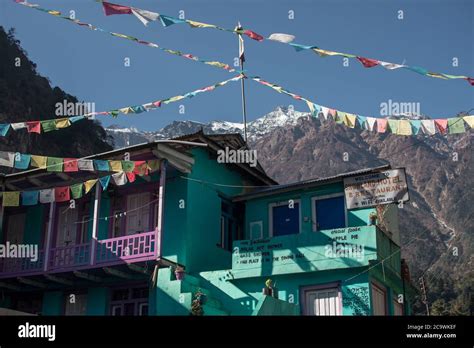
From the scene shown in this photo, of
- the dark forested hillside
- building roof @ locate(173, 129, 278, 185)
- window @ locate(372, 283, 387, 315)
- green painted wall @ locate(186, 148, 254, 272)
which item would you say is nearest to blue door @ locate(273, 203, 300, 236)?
green painted wall @ locate(186, 148, 254, 272)

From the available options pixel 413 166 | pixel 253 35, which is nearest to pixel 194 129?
pixel 413 166

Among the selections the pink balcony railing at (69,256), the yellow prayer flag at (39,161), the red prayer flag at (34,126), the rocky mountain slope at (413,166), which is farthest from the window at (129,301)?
the rocky mountain slope at (413,166)

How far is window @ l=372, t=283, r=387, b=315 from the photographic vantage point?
1838 cm

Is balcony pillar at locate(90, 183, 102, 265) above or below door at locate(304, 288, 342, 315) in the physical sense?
above

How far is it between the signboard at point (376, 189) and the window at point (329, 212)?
475 mm

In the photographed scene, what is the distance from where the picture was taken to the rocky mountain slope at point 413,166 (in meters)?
82.2

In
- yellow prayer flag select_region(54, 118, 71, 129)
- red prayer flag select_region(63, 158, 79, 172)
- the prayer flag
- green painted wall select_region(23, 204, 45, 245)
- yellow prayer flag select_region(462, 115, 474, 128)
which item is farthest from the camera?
green painted wall select_region(23, 204, 45, 245)

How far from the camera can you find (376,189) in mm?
20000

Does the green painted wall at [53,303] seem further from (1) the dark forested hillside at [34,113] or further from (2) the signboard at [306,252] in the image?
(1) the dark forested hillside at [34,113]

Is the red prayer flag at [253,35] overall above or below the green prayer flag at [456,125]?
above

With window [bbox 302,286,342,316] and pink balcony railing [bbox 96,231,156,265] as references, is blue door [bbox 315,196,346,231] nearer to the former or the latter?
window [bbox 302,286,342,316]

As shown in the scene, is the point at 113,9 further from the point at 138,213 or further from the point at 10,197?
the point at 10,197

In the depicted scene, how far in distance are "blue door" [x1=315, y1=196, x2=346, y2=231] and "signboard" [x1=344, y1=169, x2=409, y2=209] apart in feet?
1.61

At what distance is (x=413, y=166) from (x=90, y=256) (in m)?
105
